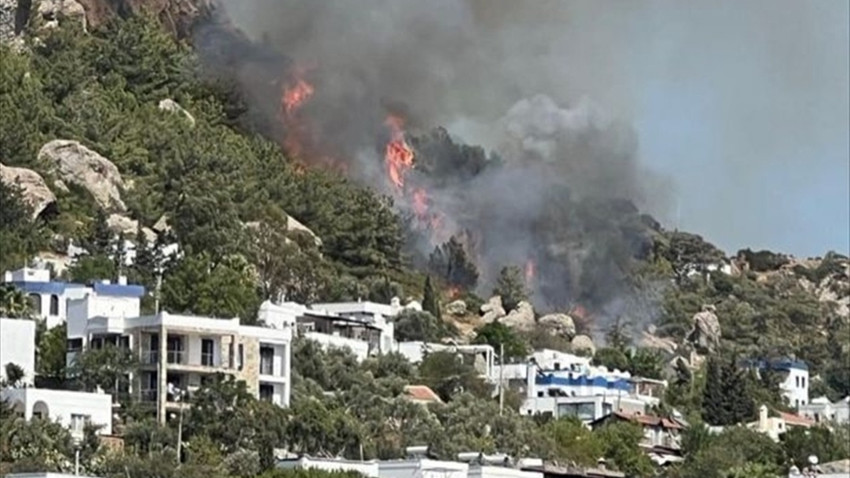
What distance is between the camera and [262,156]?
388 feet

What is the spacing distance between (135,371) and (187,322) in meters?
2.21

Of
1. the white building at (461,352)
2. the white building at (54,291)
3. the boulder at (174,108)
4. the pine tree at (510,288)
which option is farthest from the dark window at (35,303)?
the pine tree at (510,288)

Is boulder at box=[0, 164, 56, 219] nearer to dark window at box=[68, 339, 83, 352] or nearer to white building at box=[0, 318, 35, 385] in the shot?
dark window at box=[68, 339, 83, 352]

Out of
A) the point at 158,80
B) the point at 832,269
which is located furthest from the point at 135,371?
the point at 832,269

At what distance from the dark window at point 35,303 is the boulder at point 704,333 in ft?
164

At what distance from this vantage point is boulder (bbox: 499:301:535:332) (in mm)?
118394

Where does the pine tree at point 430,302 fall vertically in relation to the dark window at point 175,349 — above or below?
above

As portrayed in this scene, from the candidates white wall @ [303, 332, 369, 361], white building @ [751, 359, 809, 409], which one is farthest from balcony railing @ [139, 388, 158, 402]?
white building @ [751, 359, 809, 409]

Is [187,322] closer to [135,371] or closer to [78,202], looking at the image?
[135,371]

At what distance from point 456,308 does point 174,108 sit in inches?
546

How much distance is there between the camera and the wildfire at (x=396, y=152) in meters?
126

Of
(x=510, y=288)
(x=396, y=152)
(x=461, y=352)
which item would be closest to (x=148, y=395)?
(x=461, y=352)

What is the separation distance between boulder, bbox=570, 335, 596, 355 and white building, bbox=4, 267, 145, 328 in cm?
3350

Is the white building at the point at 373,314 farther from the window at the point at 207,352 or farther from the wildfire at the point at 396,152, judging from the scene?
the wildfire at the point at 396,152
